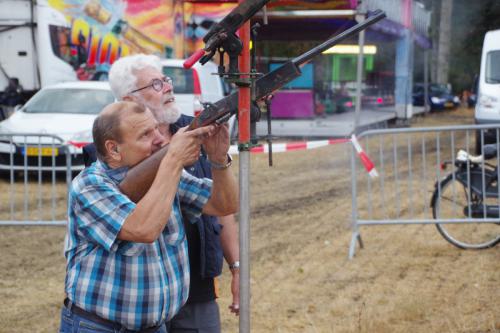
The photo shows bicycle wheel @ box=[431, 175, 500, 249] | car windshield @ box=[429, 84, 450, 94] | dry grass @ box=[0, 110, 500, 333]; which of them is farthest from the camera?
car windshield @ box=[429, 84, 450, 94]

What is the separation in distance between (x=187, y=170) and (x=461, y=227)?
18.1 feet

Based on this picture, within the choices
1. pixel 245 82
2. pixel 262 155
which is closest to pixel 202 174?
pixel 245 82

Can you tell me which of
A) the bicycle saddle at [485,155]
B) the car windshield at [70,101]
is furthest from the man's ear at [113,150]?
the car windshield at [70,101]

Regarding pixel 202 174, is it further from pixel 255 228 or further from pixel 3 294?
pixel 255 228

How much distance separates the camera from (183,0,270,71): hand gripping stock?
2.00 meters

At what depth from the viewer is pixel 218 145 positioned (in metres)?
2.54

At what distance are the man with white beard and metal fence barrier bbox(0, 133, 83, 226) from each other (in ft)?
14.2

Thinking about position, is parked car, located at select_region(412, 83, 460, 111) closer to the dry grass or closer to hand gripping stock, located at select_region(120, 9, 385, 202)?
the dry grass

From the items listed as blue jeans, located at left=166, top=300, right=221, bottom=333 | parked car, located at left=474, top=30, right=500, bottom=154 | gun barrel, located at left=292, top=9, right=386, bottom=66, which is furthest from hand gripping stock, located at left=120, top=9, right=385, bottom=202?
parked car, located at left=474, top=30, right=500, bottom=154

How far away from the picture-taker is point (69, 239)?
2.44m

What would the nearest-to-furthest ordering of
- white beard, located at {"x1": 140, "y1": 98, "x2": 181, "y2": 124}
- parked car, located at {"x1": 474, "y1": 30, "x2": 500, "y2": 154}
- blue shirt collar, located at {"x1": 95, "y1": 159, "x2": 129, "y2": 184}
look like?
blue shirt collar, located at {"x1": 95, "y1": 159, "x2": 129, "y2": 184} < white beard, located at {"x1": 140, "y1": 98, "x2": 181, "y2": 124} < parked car, located at {"x1": 474, "y1": 30, "x2": 500, "y2": 154}

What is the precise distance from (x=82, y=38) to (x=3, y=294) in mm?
10109

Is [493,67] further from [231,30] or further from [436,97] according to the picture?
[436,97]

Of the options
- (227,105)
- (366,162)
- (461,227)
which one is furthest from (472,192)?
(227,105)
